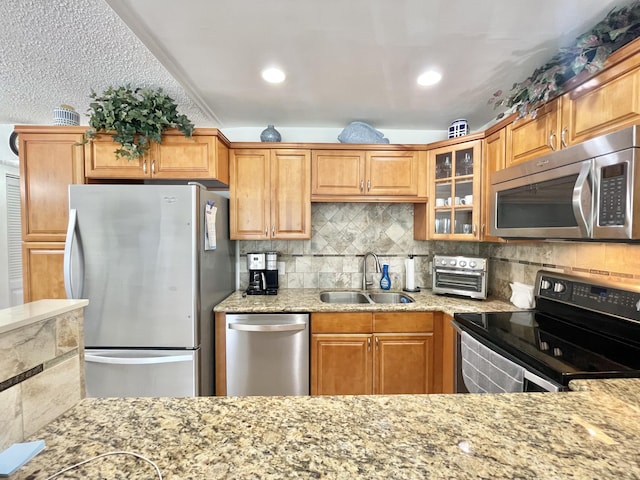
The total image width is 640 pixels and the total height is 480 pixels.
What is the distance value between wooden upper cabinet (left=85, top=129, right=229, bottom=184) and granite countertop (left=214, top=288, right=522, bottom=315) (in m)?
0.97

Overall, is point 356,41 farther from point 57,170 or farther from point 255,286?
point 57,170

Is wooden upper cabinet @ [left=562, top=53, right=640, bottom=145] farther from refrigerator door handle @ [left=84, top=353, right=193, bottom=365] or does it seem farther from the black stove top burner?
refrigerator door handle @ [left=84, top=353, right=193, bottom=365]

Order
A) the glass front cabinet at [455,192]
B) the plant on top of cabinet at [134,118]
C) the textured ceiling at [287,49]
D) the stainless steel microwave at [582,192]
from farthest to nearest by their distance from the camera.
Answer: the glass front cabinet at [455,192], the plant on top of cabinet at [134,118], the textured ceiling at [287,49], the stainless steel microwave at [582,192]

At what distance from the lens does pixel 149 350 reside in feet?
6.08

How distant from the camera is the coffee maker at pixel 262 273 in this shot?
8.00 feet

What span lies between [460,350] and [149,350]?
6.41 feet

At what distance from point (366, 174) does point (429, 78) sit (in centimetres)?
81

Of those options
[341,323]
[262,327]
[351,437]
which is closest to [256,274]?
[262,327]

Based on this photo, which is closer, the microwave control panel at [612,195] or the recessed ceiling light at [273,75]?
the microwave control panel at [612,195]

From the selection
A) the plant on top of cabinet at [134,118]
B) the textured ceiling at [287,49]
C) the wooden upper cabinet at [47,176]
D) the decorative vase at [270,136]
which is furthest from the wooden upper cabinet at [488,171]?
the wooden upper cabinet at [47,176]

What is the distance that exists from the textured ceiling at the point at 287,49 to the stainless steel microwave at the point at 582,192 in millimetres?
656

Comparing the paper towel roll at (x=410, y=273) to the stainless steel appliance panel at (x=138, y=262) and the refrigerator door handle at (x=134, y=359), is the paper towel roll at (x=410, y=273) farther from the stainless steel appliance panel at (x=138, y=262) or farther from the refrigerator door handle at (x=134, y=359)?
the refrigerator door handle at (x=134, y=359)

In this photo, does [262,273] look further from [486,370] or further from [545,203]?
[545,203]

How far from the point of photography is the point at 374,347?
2105mm
